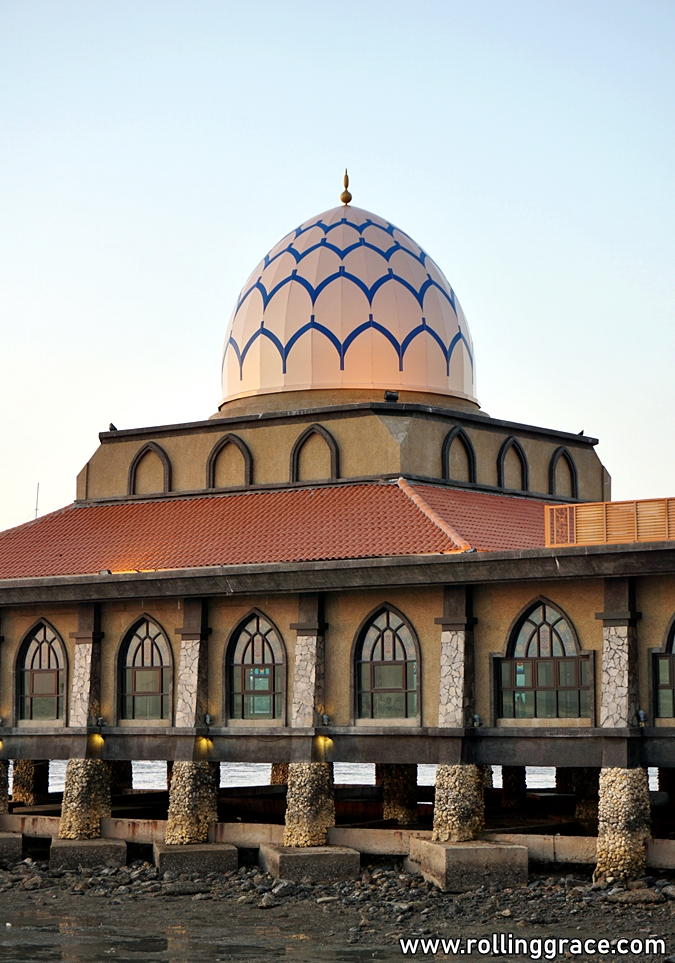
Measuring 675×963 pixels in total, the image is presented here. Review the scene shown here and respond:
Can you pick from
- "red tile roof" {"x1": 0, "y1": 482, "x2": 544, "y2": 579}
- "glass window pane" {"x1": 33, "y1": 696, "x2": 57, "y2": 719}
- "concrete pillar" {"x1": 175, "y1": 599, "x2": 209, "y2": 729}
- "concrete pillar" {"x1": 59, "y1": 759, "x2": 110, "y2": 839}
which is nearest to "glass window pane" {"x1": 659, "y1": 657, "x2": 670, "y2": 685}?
"red tile roof" {"x1": 0, "y1": 482, "x2": 544, "y2": 579}

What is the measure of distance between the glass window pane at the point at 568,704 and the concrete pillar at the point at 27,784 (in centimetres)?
1751

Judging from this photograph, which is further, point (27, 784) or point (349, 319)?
point (27, 784)

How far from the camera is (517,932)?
2547cm

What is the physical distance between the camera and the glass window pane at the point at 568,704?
29859 millimetres

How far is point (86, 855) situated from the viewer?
1305 inches

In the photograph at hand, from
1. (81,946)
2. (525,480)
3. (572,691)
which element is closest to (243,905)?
(81,946)

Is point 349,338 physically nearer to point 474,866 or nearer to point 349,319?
point 349,319

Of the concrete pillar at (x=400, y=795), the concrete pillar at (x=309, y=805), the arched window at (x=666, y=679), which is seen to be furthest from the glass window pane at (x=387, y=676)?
the arched window at (x=666, y=679)

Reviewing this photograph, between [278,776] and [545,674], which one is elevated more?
[545,674]

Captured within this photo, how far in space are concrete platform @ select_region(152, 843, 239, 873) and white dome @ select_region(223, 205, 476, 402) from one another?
41.7 ft

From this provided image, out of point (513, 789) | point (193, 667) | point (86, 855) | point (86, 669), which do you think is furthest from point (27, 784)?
point (513, 789)

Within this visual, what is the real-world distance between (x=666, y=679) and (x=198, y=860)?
10.4m

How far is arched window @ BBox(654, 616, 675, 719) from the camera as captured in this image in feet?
94.7

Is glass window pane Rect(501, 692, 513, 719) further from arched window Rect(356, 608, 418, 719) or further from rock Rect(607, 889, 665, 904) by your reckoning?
rock Rect(607, 889, 665, 904)
